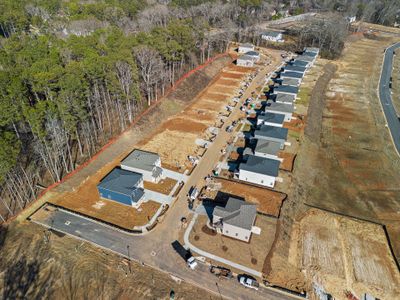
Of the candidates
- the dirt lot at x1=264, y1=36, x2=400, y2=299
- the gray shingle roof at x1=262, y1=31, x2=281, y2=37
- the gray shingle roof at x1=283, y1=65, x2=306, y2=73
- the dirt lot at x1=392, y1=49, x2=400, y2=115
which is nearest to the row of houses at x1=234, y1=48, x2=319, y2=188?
the gray shingle roof at x1=283, y1=65, x2=306, y2=73

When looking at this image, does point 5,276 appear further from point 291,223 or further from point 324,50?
point 324,50

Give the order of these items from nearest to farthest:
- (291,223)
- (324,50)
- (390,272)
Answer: (390,272) < (291,223) < (324,50)

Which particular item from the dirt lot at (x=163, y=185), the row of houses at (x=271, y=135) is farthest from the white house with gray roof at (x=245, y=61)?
the dirt lot at (x=163, y=185)

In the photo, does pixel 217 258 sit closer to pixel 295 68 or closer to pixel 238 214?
pixel 238 214

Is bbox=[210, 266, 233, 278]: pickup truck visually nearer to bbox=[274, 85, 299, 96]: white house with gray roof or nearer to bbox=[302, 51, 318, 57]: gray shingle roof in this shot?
bbox=[274, 85, 299, 96]: white house with gray roof

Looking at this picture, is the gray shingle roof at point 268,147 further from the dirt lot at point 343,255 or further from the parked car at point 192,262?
the parked car at point 192,262

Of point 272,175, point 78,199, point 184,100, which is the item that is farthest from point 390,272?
point 184,100
